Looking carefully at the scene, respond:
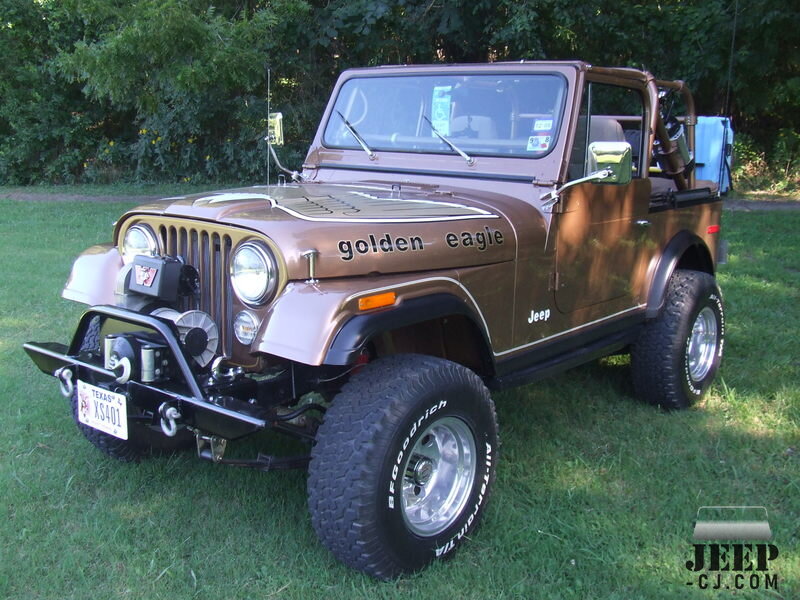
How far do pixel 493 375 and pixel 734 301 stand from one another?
4.11 metres

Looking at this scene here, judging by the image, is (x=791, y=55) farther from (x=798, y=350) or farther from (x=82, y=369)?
(x=82, y=369)

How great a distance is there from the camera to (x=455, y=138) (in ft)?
13.0

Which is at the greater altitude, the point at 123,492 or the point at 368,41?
the point at 368,41

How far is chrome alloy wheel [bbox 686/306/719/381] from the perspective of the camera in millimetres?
4770

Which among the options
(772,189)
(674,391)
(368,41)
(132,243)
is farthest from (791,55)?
(132,243)

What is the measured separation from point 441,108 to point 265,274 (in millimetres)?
1658

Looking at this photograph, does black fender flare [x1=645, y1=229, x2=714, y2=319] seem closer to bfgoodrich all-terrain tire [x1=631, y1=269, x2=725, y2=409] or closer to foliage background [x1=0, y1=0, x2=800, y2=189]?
bfgoodrich all-terrain tire [x1=631, y1=269, x2=725, y2=409]

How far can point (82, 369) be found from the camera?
3.13m

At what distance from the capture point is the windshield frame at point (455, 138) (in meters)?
3.71

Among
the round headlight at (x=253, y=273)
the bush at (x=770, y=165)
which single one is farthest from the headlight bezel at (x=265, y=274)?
the bush at (x=770, y=165)

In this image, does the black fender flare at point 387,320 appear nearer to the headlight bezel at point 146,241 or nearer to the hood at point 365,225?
the hood at point 365,225

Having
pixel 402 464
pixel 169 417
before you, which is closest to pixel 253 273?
pixel 169 417

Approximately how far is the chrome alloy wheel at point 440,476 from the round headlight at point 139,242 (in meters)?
1.36

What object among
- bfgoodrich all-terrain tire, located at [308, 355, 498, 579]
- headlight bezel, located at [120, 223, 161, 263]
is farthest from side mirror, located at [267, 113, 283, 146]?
bfgoodrich all-terrain tire, located at [308, 355, 498, 579]
